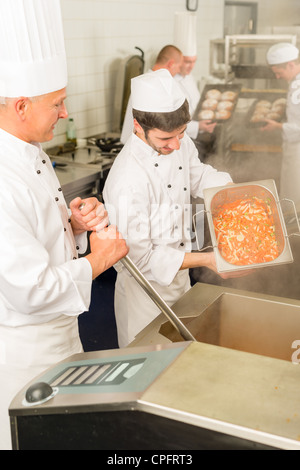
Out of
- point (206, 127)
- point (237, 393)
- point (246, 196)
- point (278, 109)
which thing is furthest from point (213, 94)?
point (237, 393)

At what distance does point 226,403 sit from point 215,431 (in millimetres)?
67

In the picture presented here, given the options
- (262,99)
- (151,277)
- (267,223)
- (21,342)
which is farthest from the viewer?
(262,99)

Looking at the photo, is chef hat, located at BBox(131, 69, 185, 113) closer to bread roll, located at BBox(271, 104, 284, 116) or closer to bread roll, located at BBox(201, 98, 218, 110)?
bread roll, located at BBox(201, 98, 218, 110)

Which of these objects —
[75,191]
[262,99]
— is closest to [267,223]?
[75,191]

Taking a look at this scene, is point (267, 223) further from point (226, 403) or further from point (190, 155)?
point (226, 403)

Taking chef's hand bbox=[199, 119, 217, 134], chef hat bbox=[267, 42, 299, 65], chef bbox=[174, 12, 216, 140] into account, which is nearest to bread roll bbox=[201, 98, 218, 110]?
chef bbox=[174, 12, 216, 140]

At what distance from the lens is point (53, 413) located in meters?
0.98

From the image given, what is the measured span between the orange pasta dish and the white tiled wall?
2.89 meters

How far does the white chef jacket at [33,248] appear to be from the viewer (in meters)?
1.35

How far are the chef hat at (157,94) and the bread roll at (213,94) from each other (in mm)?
3142

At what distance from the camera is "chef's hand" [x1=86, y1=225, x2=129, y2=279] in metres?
1.50

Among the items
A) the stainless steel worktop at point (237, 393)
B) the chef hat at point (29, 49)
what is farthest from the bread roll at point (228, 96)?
the stainless steel worktop at point (237, 393)

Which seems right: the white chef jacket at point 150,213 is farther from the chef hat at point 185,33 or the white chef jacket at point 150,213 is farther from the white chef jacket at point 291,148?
the chef hat at point 185,33

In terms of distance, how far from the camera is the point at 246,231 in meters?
1.83
